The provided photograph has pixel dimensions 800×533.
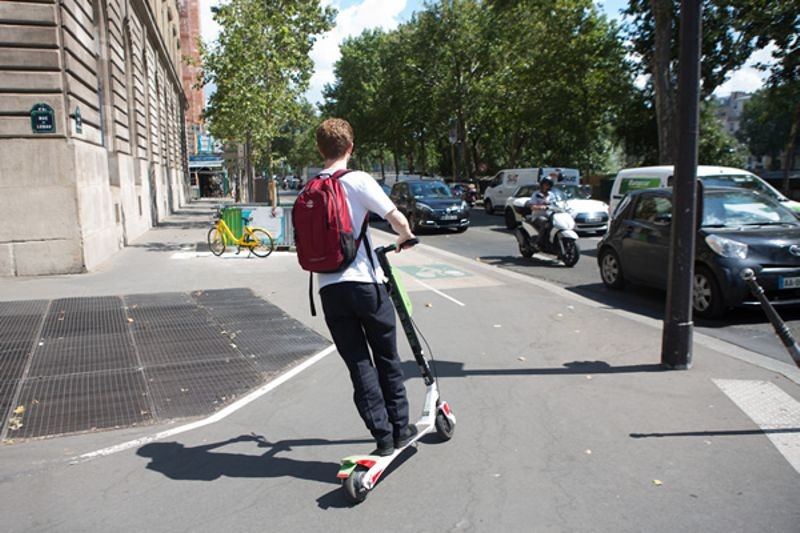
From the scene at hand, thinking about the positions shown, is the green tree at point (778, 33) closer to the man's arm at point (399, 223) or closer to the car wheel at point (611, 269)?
the car wheel at point (611, 269)

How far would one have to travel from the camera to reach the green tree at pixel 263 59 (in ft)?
63.4

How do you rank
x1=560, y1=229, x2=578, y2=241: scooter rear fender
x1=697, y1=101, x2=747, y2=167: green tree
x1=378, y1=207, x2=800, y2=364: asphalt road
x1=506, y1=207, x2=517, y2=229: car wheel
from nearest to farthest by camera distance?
x1=378, y1=207, x2=800, y2=364: asphalt road, x1=560, y1=229, x2=578, y2=241: scooter rear fender, x1=506, y1=207, x2=517, y2=229: car wheel, x1=697, y1=101, x2=747, y2=167: green tree

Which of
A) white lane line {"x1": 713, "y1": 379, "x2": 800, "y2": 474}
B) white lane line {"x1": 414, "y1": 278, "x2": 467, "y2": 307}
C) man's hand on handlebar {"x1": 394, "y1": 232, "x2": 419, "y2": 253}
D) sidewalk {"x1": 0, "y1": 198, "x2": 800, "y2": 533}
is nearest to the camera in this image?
sidewalk {"x1": 0, "y1": 198, "x2": 800, "y2": 533}

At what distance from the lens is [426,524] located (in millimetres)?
3041

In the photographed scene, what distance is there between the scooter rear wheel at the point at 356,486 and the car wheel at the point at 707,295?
18.2 ft

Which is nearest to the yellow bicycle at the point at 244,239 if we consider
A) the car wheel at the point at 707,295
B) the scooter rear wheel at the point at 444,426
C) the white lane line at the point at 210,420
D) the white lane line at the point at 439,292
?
the white lane line at the point at 439,292

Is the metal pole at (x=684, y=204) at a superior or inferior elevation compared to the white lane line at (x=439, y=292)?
superior

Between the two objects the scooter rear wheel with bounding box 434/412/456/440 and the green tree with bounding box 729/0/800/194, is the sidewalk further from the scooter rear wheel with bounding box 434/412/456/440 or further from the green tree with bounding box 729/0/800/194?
the green tree with bounding box 729/0/800/194

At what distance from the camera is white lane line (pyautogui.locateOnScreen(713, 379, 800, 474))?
3854 millimetres

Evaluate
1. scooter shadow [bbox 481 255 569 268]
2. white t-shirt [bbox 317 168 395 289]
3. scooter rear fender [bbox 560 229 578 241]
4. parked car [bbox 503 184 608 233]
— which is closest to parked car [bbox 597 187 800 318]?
scooter rear fender [bbox 560 229 578 241]

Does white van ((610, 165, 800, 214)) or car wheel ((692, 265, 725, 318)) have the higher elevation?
white van ((610, 165, 800, 214))

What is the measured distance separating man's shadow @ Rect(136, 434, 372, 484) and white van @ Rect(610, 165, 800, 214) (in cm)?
1049

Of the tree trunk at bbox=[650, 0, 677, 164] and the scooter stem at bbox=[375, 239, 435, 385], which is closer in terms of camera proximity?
the scooter stem at bbox=[375, 239, 435, 385]

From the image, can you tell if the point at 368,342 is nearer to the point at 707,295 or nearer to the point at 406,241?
the point at 406,241
